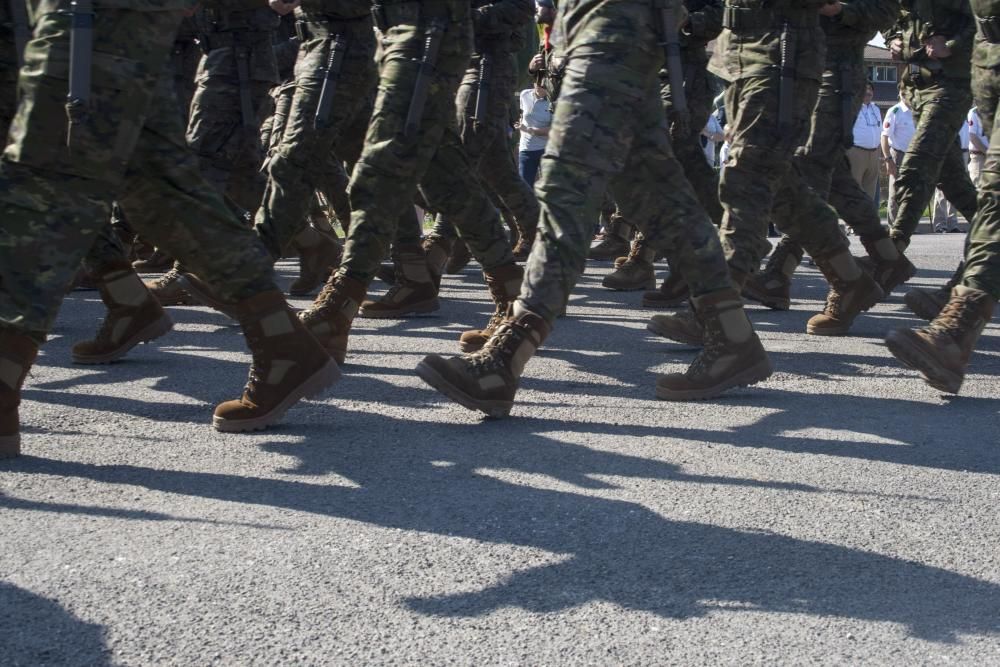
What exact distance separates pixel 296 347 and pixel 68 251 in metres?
0.75

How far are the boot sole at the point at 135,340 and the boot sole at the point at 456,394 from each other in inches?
61.1

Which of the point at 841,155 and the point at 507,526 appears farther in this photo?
the point at 841,155

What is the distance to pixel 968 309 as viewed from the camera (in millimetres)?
4430

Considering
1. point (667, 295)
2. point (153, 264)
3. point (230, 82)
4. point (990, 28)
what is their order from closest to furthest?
point (990, 28) < point (230, 82) < point (667, 295) < point (153, 264)

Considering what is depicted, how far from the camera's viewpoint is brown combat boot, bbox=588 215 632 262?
10195 millimetres

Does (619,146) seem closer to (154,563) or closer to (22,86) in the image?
(22,86)

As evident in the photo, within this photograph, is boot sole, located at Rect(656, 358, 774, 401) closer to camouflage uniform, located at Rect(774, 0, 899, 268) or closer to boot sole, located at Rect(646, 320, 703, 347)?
boot sole, located at Rect(646, 320, 703, 347)

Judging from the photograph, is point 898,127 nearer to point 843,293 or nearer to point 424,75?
point 843,293

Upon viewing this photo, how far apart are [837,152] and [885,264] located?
2.86 ft

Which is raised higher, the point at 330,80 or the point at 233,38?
the point at 233,38

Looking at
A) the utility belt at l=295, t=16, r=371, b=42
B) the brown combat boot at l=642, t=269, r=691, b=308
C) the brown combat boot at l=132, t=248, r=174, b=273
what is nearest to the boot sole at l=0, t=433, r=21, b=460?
the utility belt at l=295, t=16, r=371, b=42

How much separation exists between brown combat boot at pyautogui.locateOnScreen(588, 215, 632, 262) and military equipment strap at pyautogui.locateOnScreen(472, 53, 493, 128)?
11.3ft

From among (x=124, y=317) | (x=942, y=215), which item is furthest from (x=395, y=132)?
(x=942, y=215)

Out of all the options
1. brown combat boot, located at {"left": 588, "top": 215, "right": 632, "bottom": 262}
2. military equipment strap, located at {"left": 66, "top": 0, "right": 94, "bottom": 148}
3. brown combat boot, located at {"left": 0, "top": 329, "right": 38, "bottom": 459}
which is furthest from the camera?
brown combat boot, located at {"left": 588, "top": 215, "right": 632, "bottom": 262}
